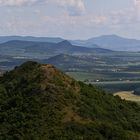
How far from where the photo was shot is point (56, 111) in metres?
48.7

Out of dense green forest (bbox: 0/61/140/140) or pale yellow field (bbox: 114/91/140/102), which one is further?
pale yellow field (bbox: 114/91/140/102)

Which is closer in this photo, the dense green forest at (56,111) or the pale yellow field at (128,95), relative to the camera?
the dense green forest at (56,111)

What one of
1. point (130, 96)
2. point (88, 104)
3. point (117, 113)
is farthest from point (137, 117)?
point (130, 96)

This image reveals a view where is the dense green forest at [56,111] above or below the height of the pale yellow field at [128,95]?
above

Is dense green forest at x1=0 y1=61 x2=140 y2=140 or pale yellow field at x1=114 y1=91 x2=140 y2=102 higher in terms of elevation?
dense green forest at x1=0 y1=61 x2=140 y2=140

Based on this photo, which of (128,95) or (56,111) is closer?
(56,111)

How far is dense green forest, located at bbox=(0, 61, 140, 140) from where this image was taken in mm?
46156

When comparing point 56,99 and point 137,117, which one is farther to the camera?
point 137,117

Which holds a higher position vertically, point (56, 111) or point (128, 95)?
point (56, 111)

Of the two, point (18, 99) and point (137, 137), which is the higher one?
point (18, 99)

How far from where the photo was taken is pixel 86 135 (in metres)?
46.1

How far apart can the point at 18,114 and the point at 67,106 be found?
550 cm

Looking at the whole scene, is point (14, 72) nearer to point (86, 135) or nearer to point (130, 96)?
point (86, 135)

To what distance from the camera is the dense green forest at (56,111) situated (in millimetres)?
46156
